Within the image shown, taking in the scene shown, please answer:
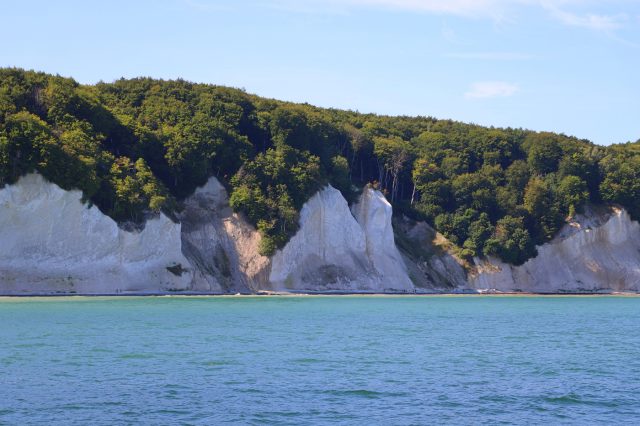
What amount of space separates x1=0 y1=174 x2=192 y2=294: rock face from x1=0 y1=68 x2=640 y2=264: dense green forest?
156 cm

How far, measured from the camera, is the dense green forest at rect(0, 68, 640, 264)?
237ft

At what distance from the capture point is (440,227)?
94.6 meters

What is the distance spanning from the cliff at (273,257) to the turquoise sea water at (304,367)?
25.7 feet

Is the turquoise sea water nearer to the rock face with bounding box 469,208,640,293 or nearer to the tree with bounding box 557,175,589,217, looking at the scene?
the rock face with bounding box 469,208,640,293

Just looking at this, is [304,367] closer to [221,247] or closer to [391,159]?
[221,247]

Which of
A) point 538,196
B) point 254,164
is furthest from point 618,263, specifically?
point 254,164

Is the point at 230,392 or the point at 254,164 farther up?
the point at 254,164

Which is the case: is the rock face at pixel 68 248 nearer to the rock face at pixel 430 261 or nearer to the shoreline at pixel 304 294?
the shoreline at pixel 304 294

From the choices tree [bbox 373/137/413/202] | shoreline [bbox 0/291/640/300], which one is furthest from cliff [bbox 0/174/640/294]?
tree [bbox 373/137/413/202]

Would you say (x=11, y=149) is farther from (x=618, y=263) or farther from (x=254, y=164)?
(x=618, y=263)

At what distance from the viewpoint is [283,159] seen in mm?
84688

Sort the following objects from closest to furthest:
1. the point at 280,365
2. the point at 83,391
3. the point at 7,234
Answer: the point at 83,391
the point at 280,365
the point at 7,234

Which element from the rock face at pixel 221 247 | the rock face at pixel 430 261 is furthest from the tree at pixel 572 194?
the rock face at pixel 221 247

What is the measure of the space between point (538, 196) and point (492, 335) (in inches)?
2077
